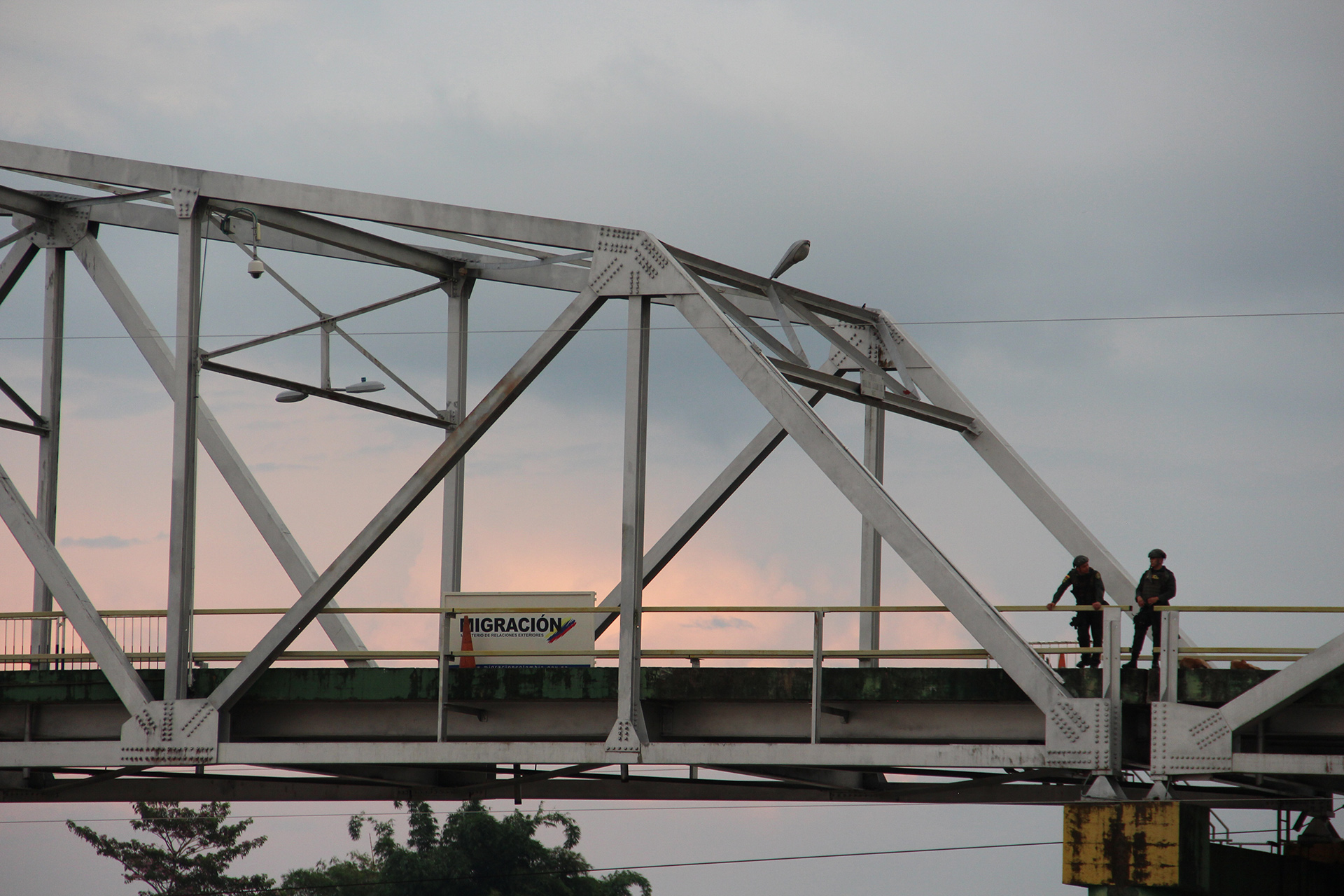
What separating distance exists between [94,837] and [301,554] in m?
69.5

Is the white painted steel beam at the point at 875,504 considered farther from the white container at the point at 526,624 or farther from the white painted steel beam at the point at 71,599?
the white painted steel beam at the point at 71,599

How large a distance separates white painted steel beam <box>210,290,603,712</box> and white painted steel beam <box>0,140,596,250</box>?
1.29 metres

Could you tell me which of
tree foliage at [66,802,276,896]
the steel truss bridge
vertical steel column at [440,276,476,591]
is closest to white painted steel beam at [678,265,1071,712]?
the steel truss bridge

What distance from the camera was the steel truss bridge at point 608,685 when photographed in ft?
62.1

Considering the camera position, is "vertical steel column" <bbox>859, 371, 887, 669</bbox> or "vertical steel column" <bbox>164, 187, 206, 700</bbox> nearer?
"vertical steel column" <bbox>164, 187, 206, 700</bbox>

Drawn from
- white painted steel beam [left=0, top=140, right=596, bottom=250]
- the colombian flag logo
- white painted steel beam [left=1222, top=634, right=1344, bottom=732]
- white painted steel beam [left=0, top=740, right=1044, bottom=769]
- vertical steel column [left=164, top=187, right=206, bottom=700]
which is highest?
white painted steel beam [left=0, top=140, right=596, bottom=250]

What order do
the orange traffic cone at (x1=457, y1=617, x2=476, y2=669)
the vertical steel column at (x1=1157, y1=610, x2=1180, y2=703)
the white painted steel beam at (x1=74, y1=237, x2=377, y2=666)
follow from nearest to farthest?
1. the vertical steel column at (x1=1157, y1=610, x2=1180, y2=703)
2. the orange traffic cone at (x1=457, y1=617, x2=476, y2=669)
3. the white painted steel beam at (x1=74, y1=237, x2=377, y2=666)

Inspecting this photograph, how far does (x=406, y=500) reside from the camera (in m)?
21.8

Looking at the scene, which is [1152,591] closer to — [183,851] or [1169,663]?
[1169,663]

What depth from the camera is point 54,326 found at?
27.7 metres

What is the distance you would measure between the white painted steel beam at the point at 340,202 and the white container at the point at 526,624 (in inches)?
188

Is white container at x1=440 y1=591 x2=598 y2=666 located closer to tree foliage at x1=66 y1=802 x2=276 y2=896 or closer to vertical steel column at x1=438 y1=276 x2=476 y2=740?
vertical steel column at x1=438 y1=276 x2=476 y2=740

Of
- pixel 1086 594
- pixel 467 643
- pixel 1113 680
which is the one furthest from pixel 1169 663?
pixel 467 643

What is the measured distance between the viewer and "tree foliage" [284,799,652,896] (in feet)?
318
